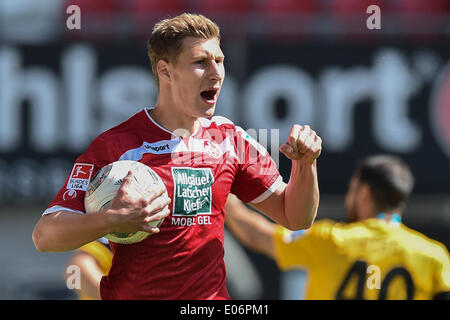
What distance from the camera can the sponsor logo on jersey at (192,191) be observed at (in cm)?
356

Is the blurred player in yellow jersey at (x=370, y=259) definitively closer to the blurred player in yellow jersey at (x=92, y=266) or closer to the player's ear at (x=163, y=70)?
the blurred player in yellow jersey at (x=92, y=266)

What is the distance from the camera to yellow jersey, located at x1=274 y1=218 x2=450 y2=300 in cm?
510

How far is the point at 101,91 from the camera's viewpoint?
311 inches

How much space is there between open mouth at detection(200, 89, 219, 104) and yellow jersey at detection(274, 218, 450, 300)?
1772 mm

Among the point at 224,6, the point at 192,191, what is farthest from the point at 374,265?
the point at 224,6

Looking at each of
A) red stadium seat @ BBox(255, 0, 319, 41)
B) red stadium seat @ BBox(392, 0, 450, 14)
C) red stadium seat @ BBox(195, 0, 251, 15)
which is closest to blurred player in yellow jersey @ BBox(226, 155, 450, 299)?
red stadium seat @ BBox(255, 0, 319, 41)

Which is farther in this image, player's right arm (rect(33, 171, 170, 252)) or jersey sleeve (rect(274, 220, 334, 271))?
jersey sleeve (rect(274, 220, 334, 271))

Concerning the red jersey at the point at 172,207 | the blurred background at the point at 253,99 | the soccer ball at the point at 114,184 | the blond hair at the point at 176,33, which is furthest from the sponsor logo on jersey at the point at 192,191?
the blurred background at the point at 253,99

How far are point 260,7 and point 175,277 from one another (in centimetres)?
632

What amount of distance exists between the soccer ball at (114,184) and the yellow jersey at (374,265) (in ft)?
6.41

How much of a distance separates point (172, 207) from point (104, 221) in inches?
16.7

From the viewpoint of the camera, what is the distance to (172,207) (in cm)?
354

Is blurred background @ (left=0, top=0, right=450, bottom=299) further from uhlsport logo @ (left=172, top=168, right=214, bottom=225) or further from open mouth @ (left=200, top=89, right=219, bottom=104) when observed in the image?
uhlsport logo @ (left=172, top=168, right=214, bottom=225)

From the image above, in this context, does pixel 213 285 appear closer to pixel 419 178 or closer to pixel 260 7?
pixel 419 178
